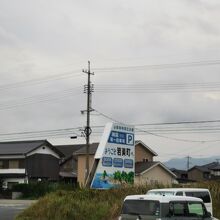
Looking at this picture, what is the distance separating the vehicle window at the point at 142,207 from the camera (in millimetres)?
13250

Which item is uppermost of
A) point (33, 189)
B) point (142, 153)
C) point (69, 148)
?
point (69, 148)

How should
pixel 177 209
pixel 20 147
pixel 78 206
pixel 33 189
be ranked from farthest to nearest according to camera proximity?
pixel 20 147 < pixel 33 189 < pixel 78 206 < pixel 177 209

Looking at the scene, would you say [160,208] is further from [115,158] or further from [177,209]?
[115,158]

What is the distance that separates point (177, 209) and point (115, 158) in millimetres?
14259

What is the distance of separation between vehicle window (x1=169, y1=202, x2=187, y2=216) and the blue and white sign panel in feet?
43.2

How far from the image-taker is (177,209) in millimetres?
13641

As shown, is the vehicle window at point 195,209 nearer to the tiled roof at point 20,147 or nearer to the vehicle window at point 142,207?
the vehicle window at point 142,207

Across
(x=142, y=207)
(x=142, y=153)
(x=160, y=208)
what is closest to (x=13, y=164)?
(x=142, y=153)

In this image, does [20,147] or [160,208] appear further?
[20,147]

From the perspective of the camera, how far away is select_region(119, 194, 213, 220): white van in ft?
43.3

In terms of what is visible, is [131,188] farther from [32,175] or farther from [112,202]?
[32,175]

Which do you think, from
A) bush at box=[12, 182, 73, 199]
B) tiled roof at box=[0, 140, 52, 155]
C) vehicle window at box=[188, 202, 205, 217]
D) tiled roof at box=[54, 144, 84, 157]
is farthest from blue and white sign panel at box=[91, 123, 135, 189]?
tiled roof at box=[54, 144, 84, 157]

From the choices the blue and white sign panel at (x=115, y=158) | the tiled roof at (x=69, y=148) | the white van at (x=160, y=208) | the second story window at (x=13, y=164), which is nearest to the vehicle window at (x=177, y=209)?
the white van at (x=160, y=208)

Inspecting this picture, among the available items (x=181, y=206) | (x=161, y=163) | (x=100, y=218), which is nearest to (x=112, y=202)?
(x=100, y=218)
